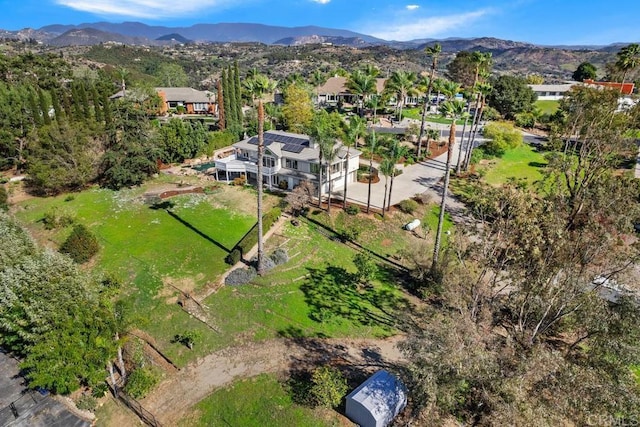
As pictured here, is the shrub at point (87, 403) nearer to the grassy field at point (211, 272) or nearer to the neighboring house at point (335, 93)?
the grassy field at point (211, 272)

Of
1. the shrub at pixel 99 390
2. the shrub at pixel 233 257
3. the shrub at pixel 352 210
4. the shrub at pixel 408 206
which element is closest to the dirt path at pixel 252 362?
the shrub at pixel 99 390

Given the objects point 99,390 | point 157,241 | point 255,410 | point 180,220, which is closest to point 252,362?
point 255,410

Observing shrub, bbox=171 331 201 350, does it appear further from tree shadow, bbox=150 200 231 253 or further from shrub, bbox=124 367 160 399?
tree shadow, bbox=150 200 231 253

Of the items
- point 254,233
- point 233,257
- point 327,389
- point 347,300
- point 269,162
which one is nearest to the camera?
point 327,389

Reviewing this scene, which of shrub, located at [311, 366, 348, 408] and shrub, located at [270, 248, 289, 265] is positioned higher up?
shrub, located at [270, 248, 289, 265]

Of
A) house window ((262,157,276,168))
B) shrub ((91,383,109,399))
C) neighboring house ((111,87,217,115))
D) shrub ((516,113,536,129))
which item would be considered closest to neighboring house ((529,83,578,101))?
shrub ((516,113,536,129))

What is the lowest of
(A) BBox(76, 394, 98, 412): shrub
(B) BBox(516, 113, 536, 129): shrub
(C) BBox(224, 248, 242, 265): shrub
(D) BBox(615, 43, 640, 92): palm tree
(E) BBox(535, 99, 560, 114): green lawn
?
(A) BBox(76, 394, 98, 412): shrub

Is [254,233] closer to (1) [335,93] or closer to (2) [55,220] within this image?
(2) [55,220]
